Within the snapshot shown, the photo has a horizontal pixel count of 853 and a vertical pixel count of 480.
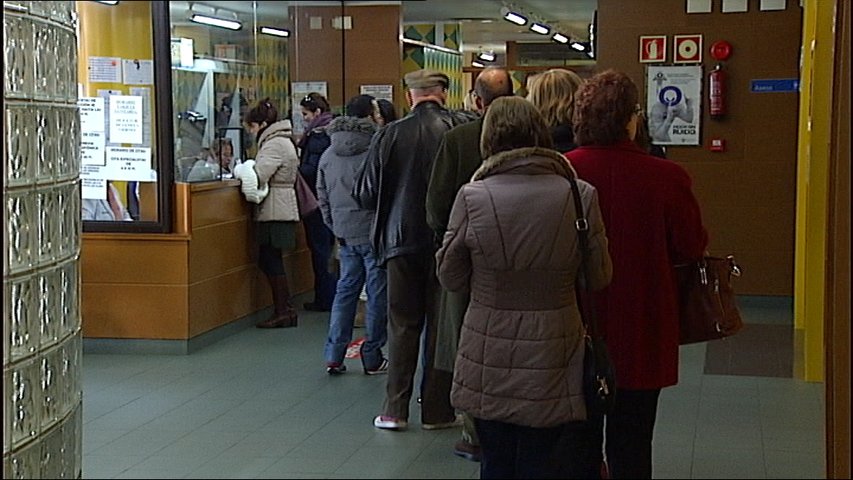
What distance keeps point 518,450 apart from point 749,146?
159 inches

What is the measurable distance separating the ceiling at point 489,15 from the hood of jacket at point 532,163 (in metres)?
1.54

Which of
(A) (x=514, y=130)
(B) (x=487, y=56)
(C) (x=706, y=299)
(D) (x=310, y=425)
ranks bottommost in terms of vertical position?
(D) (x=310, y=425)

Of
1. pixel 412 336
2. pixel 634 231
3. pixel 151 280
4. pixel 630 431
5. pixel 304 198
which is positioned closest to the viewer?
pixel 634 231

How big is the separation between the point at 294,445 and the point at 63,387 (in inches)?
40.4

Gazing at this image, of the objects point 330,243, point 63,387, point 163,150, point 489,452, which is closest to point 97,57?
point 163,150

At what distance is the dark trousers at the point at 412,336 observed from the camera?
380 cm

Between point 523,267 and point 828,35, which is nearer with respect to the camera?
point 523,267

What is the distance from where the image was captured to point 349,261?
4.80 m

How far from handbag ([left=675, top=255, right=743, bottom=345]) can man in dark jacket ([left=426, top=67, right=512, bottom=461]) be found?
2.05ft

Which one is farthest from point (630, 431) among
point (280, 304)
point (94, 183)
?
point (280, 304)

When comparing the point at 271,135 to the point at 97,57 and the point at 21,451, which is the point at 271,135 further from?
the point at 21,451

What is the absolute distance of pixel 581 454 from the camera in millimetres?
2803

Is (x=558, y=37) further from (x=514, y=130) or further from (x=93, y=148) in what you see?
(x=514, y=130)

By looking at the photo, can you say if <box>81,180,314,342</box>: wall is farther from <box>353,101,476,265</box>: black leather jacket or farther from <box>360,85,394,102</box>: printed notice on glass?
<box>353,101,476,265</box>: black leather jacket
